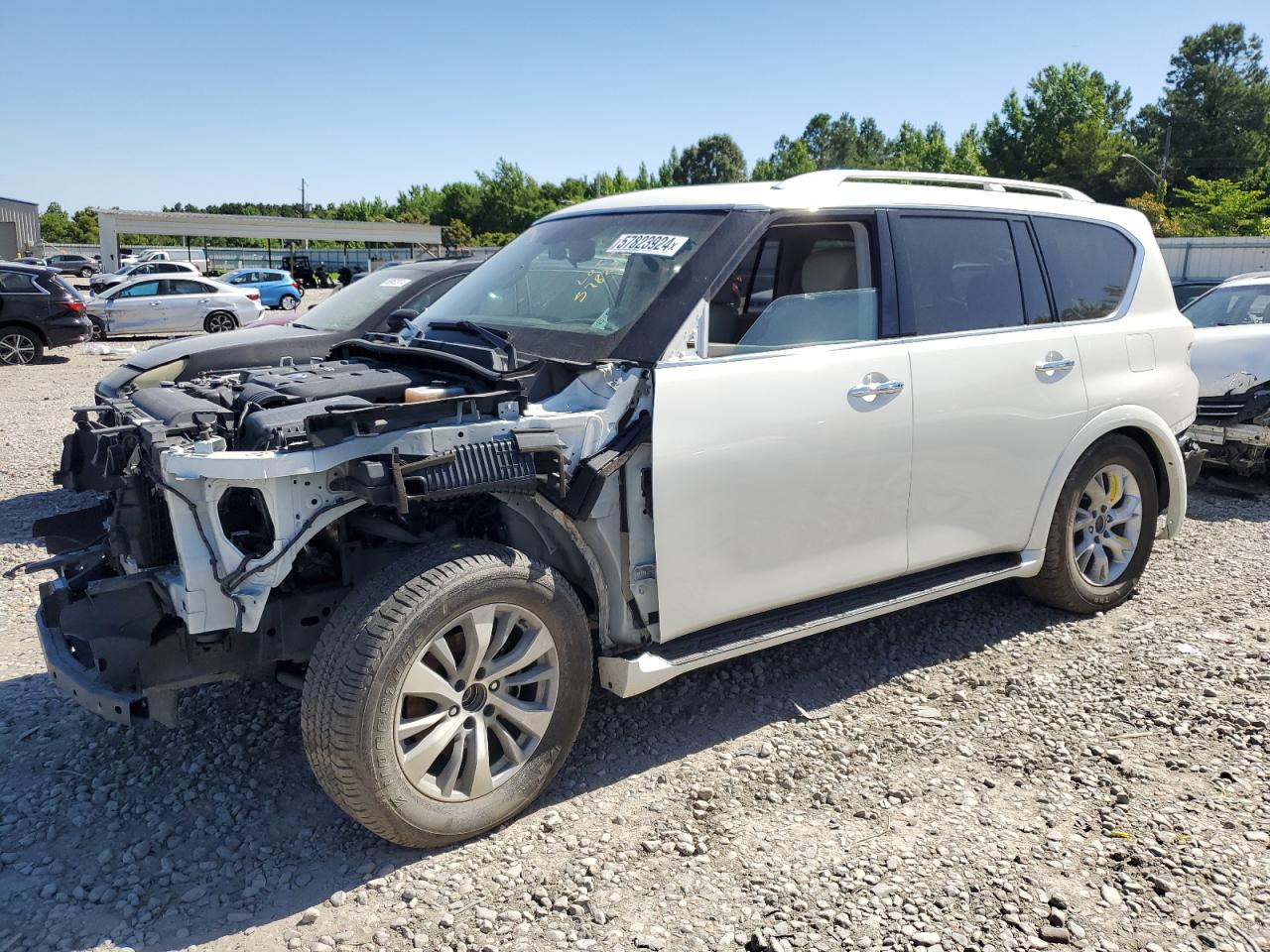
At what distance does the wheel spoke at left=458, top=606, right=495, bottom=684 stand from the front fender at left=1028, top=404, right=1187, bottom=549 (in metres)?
2.72

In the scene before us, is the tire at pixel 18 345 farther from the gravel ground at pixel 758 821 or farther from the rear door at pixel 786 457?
the rear door at pixel 786 457

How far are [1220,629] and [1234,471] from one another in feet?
13.9

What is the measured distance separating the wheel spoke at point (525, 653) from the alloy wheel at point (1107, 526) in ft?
9.46

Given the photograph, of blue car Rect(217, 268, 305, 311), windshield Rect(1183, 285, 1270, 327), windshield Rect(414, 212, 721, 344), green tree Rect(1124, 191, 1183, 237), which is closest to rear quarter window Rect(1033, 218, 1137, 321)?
windshield Rect(414, 212, 721, 344)

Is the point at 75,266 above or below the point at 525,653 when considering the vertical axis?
above

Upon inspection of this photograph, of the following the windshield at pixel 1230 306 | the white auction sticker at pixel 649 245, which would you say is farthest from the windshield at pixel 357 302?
the windshield at pixel 1230 306

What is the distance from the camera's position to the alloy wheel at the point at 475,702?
300 centimetres

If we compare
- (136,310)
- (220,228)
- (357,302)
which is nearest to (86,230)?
(220,228)

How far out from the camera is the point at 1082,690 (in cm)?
424

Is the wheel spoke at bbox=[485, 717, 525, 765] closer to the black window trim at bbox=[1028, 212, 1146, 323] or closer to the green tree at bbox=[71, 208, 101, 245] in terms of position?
the black window trim at bbox=[1028, 212, 1146, 323]

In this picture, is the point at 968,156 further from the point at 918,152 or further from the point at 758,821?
the point at 758,821

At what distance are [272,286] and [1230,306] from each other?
92.7ft

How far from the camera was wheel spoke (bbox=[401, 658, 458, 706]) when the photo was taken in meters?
2.94

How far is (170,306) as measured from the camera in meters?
21.7
